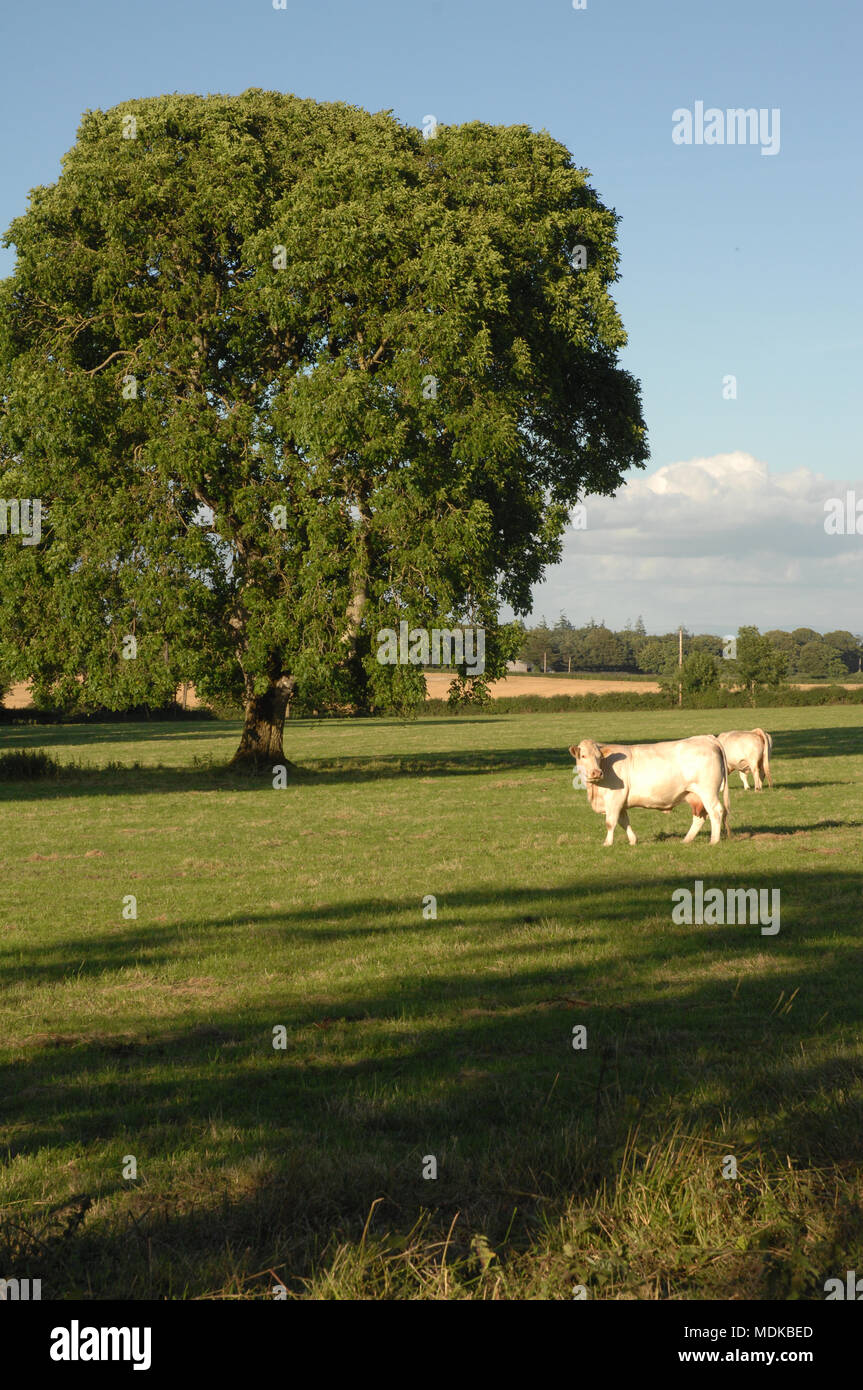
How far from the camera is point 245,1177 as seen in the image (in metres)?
5.96

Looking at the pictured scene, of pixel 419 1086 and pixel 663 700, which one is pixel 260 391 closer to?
pixel 419 1086

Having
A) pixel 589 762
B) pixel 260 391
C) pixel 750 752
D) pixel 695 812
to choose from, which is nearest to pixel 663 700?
pixel 750 752

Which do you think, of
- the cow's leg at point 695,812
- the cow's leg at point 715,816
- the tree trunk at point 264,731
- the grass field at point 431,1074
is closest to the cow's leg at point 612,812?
the grass field at point 431,1074

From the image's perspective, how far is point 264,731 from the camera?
38.1 metres

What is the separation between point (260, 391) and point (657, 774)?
20.5 metres

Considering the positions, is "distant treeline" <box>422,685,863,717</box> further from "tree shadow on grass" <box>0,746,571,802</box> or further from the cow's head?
the cow's head

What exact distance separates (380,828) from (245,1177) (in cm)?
1839

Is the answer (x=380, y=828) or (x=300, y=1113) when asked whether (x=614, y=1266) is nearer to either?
(x=300, y=1113)

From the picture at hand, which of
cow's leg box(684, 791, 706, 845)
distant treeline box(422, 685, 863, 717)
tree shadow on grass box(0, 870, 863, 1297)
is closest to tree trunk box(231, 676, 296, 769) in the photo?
cow's leg box(684, 791, 706, 845)

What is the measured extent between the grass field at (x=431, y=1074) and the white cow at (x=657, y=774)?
87cm

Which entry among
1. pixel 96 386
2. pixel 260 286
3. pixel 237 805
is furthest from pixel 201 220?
pixel 237 805

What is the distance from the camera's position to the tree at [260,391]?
101 feet

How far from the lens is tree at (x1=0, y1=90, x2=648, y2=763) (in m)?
30.8

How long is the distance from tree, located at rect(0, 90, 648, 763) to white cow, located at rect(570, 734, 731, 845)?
12196 millimetres
